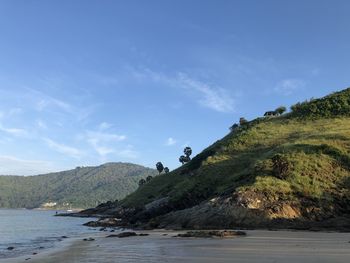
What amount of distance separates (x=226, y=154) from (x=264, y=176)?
3119cm

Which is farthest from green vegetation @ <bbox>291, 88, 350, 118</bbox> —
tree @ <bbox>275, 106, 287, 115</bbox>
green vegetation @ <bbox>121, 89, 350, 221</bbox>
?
tree @ <bbox>275, 106, 287, 115</bbox>

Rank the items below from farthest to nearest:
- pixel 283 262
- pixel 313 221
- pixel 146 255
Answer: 1. pixel 313 221
2. pixel 146 255
3. pixel 283 262

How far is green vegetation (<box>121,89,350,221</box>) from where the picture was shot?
168 feet

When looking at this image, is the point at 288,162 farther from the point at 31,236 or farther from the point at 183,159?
the point at 183,159

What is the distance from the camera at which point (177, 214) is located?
5469 cm

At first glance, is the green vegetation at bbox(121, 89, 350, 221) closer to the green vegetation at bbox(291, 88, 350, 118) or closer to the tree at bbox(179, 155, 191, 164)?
the green vegetation at bbox(291, 88, 350, 118)

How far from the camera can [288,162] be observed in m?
56.9

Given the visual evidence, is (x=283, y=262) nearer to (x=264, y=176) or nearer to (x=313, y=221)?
(x=313, y=221)

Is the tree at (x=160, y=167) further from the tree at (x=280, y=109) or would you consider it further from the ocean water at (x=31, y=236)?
the ocean water at (x=31, y=236)

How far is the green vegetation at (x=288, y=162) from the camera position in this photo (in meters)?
51.1

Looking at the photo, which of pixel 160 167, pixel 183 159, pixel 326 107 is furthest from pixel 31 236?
pixel 160 167

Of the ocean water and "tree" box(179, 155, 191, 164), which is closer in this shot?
the ocean water

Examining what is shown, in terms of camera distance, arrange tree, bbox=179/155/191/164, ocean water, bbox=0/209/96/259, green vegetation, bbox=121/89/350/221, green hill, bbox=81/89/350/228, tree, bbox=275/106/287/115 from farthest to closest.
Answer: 1. tree, bbox=179/155/191/164
2. tree, bbox=275/106/287/115
3. green vegetation, bbox=121/89/350/221
4. green hill, bbox=81/89/350/228
5. ocean water, bbox=0/209/96/259

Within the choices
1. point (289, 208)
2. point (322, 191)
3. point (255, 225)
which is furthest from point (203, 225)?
point (322, 191)
